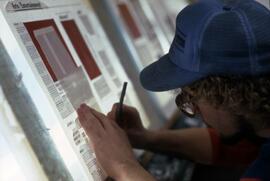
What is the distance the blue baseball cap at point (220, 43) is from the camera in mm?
928

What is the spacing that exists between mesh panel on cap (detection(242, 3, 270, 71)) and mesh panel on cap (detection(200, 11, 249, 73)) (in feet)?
0.09

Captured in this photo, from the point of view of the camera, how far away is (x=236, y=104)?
96 cm

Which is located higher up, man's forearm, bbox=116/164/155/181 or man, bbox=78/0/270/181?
man, bbox=78/0/270/181

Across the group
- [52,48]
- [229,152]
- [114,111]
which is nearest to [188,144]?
[229,152]

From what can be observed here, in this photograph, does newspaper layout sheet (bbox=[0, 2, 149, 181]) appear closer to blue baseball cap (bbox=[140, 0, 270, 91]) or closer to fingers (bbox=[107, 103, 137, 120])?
fingers (bbox=[107, 103, 137, 120])

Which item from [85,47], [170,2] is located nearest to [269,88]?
[85,47]

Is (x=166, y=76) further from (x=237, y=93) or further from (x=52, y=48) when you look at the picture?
(x=52, y=48)

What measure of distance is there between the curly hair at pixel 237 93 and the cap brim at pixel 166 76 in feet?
0.08

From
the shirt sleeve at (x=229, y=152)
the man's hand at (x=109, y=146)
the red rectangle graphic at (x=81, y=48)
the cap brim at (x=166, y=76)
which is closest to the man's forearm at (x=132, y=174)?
the man's hand at (x=109, y=146)

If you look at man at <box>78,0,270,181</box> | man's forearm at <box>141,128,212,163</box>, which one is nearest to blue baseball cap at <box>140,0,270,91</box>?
man at <box>78,0,270,181</box>

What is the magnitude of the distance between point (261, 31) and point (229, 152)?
1.77 feet

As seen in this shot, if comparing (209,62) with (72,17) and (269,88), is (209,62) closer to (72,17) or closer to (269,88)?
(269,88)

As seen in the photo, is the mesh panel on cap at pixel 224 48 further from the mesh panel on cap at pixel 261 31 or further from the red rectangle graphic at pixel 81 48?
the red rectangle graphic at pixel 81 48

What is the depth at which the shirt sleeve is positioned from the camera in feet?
4.50
